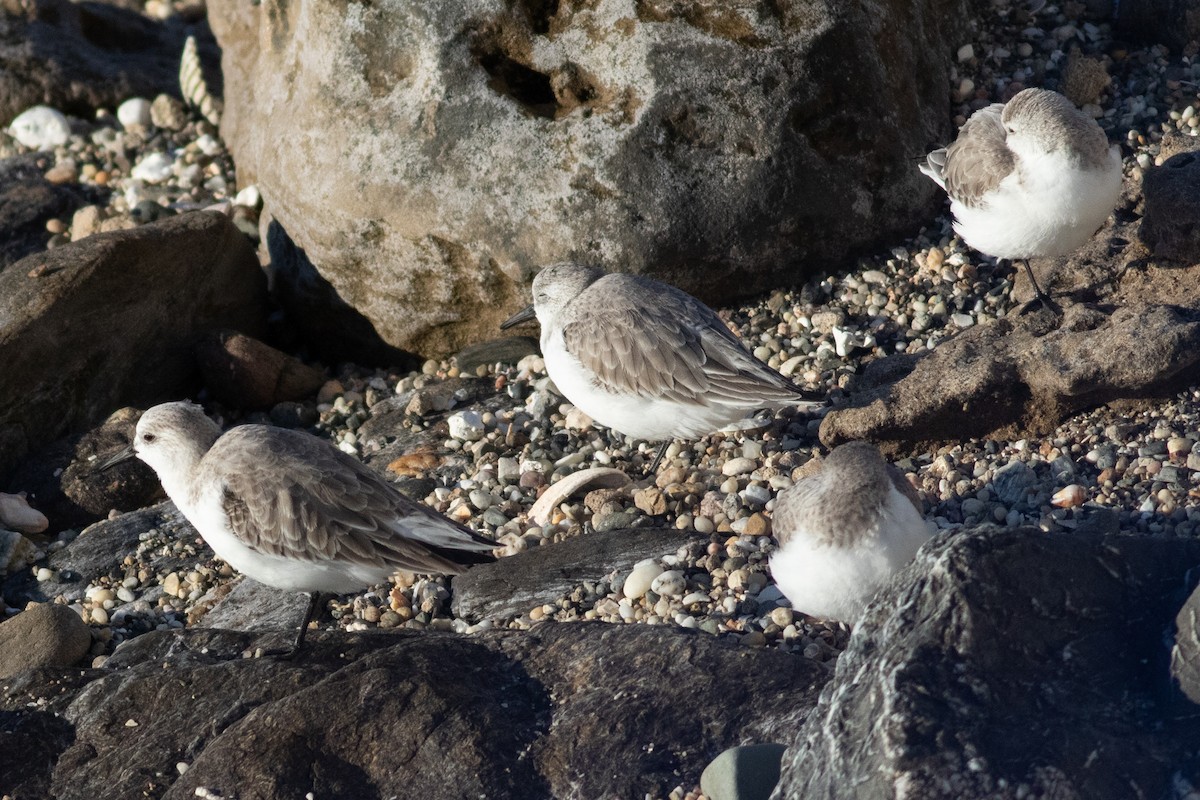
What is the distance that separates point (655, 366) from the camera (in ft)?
20.4

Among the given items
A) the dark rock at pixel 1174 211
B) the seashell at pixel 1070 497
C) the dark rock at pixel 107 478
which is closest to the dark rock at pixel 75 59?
the dark rock at pixel 107 478

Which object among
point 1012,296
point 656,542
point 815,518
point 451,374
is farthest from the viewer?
point 451,374

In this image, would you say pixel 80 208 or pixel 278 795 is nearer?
pixel 278 795

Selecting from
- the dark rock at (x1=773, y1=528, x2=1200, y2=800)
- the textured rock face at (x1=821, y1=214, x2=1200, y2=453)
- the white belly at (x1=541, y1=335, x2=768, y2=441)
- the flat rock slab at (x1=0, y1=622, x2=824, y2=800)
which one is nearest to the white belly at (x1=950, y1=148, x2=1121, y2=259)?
the textured rock face at (x1=821, y1=214, x2=1200, y2=453)

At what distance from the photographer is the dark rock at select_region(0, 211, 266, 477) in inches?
298

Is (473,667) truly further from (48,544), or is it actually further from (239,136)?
(239,136)

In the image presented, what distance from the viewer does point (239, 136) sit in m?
9.70

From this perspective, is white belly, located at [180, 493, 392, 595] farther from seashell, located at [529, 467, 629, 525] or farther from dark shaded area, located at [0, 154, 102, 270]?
dark shaded area, located at [0, 154, 102, 270]

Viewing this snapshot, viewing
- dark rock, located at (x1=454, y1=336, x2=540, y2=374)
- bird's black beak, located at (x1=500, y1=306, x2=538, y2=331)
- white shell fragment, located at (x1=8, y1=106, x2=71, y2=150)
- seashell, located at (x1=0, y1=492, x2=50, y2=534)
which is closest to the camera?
seashell, located at (x1=0, y1=492, x2=50, y2=534)

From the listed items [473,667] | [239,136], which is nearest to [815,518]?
[473,667]

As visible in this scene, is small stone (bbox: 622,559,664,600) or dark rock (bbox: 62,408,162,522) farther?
dark rock (bbox: 62,408,162,522)

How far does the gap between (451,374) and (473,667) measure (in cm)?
328

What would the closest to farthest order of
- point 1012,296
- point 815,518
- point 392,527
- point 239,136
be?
point 815,518 → point 392,527 → point 1012,296 → point 239,136

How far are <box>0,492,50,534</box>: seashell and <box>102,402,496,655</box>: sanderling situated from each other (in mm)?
1871
